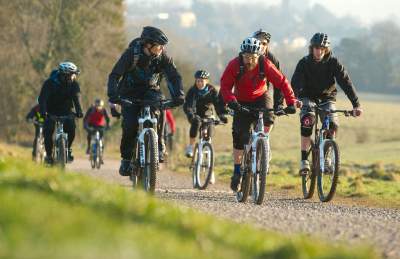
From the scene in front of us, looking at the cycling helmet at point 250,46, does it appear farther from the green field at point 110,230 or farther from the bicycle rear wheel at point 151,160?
the green field at point 110,230

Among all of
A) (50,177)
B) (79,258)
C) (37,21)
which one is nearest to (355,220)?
(50,177)

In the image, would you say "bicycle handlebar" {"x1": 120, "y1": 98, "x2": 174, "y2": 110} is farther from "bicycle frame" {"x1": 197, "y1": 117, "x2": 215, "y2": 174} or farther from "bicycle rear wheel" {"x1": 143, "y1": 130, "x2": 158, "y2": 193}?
"bicycle frame" {"x1": 197, "y1": 117, "x2": 215, "y2": 174}

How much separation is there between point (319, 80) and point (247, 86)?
1.40 m

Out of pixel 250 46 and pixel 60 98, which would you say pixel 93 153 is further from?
pixel 250 46

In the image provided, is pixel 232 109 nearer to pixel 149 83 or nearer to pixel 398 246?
pixel 149 83

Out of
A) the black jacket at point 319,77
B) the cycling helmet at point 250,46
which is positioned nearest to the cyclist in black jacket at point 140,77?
the cycling helmet at point 250,46

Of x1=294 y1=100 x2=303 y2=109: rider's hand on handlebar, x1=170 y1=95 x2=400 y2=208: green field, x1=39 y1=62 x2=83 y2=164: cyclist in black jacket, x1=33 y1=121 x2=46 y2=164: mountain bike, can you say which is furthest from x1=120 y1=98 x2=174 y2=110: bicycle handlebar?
x1=33 y1=121 x2=46 y2=164: mountain bike

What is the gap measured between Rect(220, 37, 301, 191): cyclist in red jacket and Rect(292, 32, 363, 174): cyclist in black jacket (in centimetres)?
70

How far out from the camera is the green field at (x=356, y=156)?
1833cm

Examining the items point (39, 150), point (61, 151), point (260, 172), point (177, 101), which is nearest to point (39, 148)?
point (39, 150)

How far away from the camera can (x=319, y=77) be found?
42.4 feet

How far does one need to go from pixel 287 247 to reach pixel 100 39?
1853 inches

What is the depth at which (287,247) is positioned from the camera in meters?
5.80

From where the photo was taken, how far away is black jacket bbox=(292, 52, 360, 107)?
12875mm
